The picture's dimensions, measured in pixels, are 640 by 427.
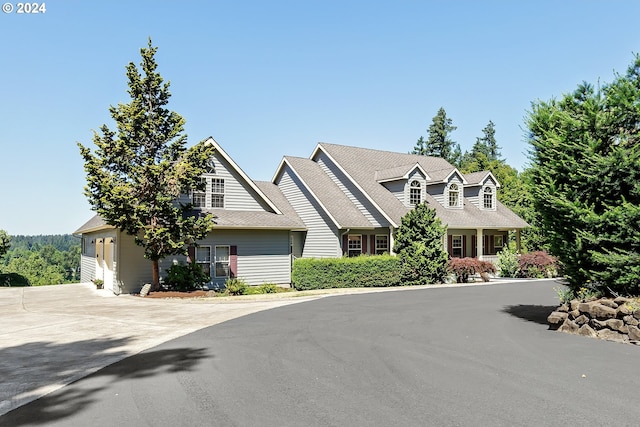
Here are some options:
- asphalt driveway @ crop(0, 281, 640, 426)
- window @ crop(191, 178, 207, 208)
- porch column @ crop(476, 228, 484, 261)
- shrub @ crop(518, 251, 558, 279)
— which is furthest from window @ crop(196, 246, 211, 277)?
shrub @ crop(518, 251, 558, 279)

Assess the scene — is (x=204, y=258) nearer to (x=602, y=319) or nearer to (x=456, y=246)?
(x=602, y=319)

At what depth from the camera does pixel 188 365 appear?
28.0 feet

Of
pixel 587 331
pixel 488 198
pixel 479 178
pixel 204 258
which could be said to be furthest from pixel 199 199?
pixel 488 198

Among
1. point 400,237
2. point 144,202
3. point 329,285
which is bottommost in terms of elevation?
point 329,285

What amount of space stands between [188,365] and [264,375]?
5.40ft

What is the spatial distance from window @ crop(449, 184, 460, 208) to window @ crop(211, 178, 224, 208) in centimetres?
1698

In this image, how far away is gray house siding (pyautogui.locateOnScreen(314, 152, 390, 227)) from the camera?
28812mm

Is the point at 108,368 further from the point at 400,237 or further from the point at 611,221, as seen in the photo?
the point at 400,237

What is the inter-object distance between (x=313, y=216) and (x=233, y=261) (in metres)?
7.64

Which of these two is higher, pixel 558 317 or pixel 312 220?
pixel 312 220

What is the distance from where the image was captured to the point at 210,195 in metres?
24.0

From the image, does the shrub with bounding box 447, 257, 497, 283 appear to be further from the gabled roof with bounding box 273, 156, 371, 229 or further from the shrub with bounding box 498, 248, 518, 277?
the gabled roof with bounding box 273, 156, 371, 229

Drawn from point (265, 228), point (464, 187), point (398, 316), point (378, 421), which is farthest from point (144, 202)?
point (464, 187)

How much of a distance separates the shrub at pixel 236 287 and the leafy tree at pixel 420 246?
8.98 meters
